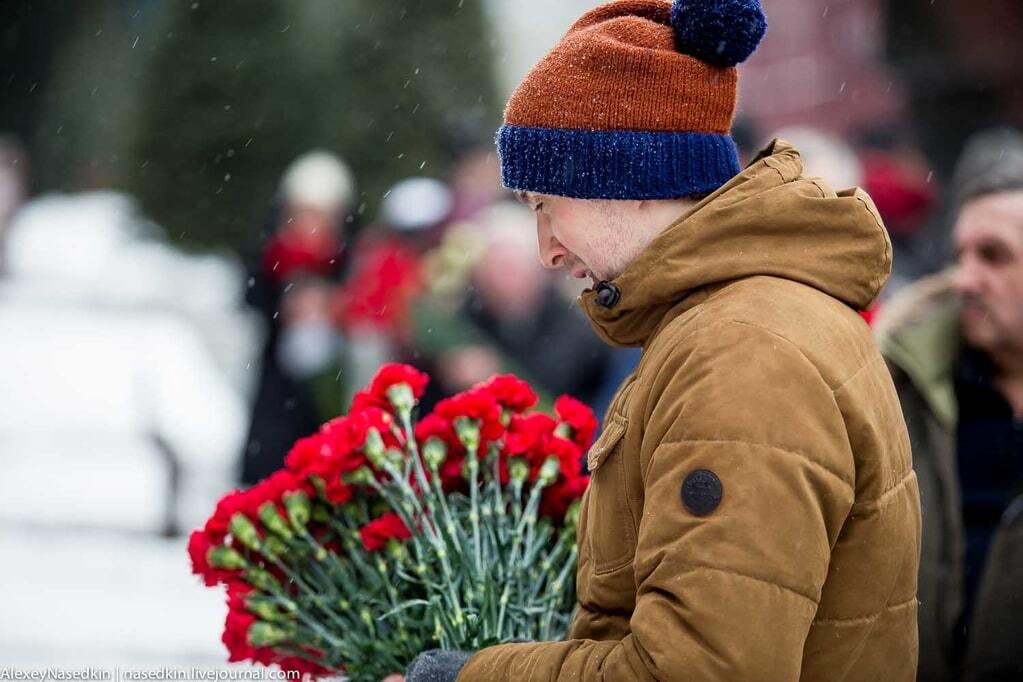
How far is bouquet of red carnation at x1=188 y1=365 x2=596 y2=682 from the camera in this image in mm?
2408

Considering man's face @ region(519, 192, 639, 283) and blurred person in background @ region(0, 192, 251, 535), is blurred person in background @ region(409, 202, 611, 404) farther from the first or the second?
man's face @ region(519, 192, 639, 283)

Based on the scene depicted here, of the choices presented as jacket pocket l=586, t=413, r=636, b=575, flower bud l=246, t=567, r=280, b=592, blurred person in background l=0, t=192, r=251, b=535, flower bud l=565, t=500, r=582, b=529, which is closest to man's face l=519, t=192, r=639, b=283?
jacket pocket l=586, t=413, r=636, b=575

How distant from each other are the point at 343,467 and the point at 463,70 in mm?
11724

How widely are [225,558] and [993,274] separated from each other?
7.00ft

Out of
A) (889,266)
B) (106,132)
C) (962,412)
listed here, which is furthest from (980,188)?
(106,132)

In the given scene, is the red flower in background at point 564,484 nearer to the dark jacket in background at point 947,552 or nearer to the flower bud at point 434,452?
the flower bud at point 434,452

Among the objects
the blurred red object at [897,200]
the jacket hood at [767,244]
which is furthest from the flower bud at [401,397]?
the blurred red object at [897,200]

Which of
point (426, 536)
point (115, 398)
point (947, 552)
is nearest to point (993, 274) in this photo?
point (947, 552)

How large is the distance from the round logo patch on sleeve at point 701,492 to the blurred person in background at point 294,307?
630 cm

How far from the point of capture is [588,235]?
214cm

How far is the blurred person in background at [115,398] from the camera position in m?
9.26

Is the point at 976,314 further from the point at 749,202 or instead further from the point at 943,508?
the point at 749,202

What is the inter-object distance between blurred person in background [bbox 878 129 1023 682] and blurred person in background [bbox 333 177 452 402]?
3.30m

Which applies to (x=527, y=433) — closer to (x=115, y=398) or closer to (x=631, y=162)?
(x=631, y=162)
